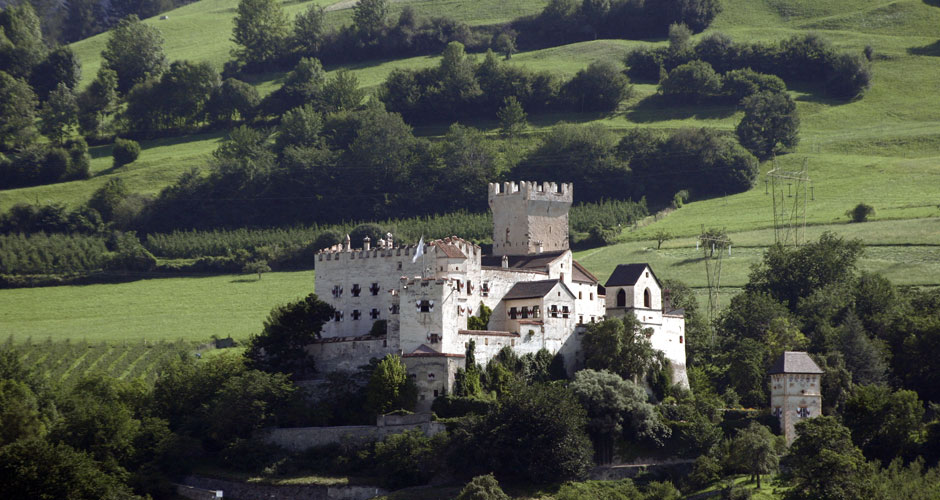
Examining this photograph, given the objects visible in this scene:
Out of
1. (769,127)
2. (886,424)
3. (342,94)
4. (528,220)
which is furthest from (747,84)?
(886,424)

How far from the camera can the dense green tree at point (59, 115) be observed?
17700 centimetres

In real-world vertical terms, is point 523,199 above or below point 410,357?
above

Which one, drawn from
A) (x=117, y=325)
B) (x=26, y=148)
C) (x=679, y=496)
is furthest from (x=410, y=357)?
(x=26, y=148)

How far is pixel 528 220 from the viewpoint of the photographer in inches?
3922

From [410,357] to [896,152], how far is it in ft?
299

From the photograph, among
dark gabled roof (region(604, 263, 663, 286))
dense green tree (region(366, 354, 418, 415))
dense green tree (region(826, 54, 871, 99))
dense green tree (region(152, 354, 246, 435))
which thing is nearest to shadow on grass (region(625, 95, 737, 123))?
dense green tree (region(826, 54, 871, 99))

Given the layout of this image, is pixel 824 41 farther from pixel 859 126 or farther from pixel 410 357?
pixel 410 357

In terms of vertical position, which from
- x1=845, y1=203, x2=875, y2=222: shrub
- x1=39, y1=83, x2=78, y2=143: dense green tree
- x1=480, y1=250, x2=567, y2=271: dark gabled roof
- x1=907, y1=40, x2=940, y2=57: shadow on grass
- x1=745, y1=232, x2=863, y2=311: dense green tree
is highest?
x1=907, y1=40, x2=940, y2=57: shadow on grass

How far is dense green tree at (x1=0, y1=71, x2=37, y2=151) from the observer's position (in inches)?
6767

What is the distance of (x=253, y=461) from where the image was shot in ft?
273

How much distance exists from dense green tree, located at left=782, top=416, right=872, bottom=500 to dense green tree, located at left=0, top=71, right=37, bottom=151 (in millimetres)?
120562

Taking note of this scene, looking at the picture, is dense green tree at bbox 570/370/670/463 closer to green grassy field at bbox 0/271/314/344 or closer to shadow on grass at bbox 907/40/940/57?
green grassy field at bbox 0/271/314/344

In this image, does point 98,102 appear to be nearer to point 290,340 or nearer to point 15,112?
point 15,112

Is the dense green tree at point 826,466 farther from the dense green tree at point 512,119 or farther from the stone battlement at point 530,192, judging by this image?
the dense green tree at point 512,119
